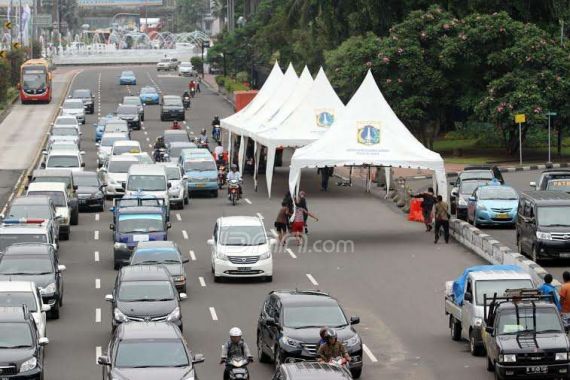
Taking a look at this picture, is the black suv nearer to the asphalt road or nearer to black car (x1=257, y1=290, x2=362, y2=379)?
the asphalt road

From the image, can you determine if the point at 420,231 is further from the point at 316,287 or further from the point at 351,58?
the point at 351,58

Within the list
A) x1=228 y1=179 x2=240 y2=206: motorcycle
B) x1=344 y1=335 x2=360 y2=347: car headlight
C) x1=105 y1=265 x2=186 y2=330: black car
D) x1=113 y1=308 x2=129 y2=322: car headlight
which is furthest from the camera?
x1=228 y1=179 x2=240 y2=206: motorcycle

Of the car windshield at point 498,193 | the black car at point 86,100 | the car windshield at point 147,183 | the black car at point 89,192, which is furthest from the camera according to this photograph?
the black car at point 86,100

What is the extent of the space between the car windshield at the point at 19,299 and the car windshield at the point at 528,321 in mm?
9335

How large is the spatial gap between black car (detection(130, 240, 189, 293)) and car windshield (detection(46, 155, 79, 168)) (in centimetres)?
2478

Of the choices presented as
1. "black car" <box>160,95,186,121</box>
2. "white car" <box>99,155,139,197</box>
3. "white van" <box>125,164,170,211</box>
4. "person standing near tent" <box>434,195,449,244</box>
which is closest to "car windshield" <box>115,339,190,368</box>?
"person standing near tent" <box>434,195,449,244</box>

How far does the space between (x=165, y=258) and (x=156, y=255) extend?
27 centimetres

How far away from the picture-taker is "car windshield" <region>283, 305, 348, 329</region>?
27203mm

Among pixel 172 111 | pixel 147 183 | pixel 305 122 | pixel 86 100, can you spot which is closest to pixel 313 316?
pixel 147 183

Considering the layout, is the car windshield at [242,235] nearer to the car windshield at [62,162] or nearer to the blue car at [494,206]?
the blue car at [494,206]

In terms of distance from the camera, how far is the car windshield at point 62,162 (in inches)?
2420

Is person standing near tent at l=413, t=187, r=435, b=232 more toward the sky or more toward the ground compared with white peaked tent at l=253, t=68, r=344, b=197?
more toward the ground

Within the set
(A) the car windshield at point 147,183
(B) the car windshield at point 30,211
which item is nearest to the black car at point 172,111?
(A) the car windshield at point 147,183

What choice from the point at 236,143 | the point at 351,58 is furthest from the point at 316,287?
the point at 351,58
